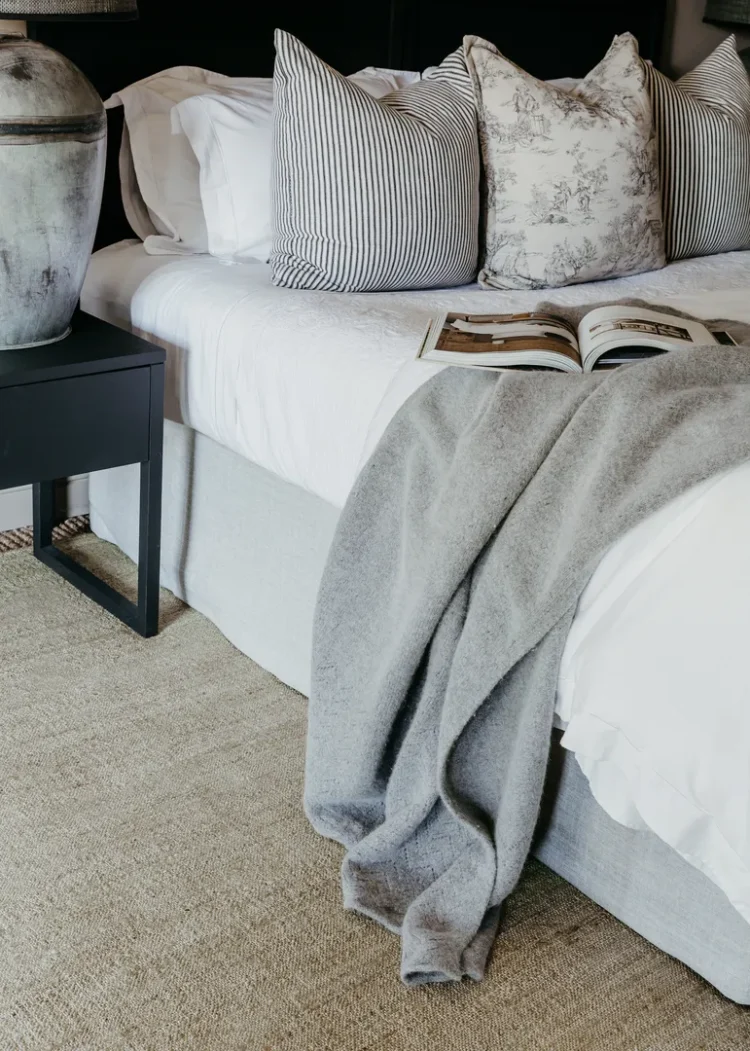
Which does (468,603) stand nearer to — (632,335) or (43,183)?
(632,335)

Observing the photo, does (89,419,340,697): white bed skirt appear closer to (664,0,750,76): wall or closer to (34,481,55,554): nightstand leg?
(34,481,55,554): nightstand leg

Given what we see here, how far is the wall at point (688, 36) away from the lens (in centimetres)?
325

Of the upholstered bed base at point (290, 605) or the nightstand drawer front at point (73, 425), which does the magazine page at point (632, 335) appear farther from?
the nightstand drawer front at point (73, 425)

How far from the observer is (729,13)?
3.24m

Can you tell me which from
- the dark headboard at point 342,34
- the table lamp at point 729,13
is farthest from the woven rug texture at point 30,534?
the table lamp at point 729,13

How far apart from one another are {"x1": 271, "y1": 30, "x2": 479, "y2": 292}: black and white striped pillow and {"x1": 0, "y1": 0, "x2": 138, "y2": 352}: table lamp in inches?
13.2

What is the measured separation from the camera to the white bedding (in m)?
1.14

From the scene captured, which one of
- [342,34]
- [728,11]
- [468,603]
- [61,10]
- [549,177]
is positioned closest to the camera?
[468,603]

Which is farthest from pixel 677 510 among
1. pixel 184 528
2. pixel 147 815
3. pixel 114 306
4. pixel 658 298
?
pixel 114 306

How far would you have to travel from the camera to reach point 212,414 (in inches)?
75.9

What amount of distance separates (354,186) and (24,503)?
1.01 metres

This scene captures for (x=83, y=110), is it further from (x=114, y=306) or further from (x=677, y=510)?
(x=677, y=510)

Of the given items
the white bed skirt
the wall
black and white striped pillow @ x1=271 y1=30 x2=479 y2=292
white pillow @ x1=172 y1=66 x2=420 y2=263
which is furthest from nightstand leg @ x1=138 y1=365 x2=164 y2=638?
the wall

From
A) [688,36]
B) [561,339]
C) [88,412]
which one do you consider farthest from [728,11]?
[88,412]
